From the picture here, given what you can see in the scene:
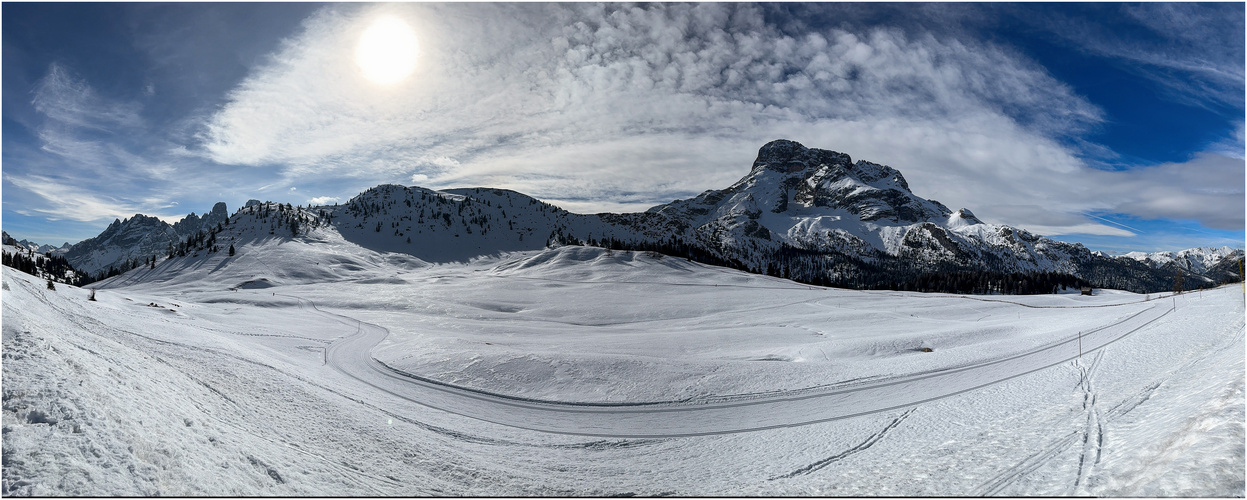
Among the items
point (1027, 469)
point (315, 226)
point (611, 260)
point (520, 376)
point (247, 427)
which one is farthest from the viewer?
point (315, 226)

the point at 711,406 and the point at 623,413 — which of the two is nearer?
the point at 623,413

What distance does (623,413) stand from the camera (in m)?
14.2

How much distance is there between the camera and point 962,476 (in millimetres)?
7770

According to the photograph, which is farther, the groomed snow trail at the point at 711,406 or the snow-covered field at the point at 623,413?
the groomed snow trail at the point at 711,406

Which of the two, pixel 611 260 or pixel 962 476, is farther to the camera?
pixel 611 260

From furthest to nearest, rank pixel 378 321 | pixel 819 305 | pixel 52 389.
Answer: pixel 819 305
pixel 378 321
pixel 52 389

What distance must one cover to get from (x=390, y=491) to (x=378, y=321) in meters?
34.4

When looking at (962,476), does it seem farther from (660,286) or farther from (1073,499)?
(660,286)

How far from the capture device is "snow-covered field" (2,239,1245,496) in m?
6.18

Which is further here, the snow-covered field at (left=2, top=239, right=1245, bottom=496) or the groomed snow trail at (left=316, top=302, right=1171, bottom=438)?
the groomed snow trail at (left=316, top=302, right=1171, bottom=438)

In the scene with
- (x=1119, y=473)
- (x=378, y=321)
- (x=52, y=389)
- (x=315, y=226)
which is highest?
(x=315, y=226)

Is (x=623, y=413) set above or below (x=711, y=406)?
below

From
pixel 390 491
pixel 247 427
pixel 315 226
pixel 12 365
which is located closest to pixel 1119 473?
pixel 390 491

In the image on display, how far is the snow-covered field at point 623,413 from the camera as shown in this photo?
6184 millimetres
